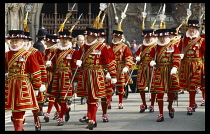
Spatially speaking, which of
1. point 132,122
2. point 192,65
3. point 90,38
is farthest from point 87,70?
point 192,65

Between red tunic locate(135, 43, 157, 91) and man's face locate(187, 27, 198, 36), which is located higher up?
man's face locate(187, 27, 198, 36)

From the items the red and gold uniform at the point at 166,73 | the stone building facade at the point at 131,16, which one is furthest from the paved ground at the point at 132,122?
the stone building facade at the point at 131,16

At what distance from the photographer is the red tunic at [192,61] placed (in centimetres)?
1078

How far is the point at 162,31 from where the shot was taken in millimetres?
9938

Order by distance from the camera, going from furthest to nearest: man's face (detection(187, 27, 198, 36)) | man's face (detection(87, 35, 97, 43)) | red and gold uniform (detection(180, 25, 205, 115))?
man's face (detection(187, 27, 198, 36)), red and gold uniform (detection(180, 25, 205, 115)), man's face (detection(87, 35, 97, 43))

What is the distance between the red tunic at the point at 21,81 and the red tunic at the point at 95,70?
4.65ft

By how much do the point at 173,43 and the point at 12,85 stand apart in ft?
12.9

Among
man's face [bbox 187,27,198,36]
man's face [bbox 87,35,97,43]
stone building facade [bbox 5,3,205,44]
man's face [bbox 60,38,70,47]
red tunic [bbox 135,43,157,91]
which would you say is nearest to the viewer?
man's face [bbox 87,35,97,43]

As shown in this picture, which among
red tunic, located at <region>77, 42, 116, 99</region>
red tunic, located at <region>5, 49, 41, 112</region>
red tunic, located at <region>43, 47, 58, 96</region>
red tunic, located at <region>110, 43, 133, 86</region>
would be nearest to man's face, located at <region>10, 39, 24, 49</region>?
red tunic, located at <region>5, 49, 41, 112</region>

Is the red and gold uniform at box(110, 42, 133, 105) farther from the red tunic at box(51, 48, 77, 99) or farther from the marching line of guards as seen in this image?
the red tunic at box(51, 48, 77, 99)

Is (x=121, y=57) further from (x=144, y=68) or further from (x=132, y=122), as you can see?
(x=132, y=122)

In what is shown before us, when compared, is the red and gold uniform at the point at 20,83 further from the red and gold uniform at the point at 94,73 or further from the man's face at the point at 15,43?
the red and gold uniform at the point at 94,73

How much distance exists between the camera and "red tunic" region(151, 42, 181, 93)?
32.2ft

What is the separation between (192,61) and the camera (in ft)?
35.6
